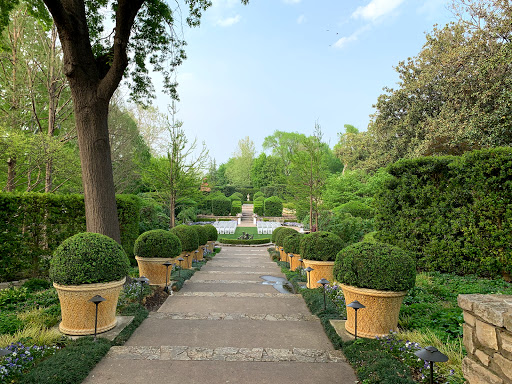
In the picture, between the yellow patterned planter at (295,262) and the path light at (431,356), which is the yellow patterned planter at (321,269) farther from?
the path light at (431,356)

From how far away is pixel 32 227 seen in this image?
22.0 feet

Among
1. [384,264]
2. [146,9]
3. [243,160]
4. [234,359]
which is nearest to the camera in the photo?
[234,359]

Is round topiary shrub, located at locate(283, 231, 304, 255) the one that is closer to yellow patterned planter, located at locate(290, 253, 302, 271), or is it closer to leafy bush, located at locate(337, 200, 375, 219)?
yellow patterned planter, located at locate(290, 253, 302, 271)

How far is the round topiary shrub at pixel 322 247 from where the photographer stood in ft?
19.8

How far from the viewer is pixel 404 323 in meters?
3.99

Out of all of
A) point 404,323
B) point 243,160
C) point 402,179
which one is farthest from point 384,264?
point 243,160

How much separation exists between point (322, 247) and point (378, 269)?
96.1 inches

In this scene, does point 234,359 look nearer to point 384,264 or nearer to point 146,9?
point 384,264


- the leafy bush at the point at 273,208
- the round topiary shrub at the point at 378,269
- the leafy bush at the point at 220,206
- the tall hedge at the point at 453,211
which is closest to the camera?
the round topiary shrub at the point at 378,269

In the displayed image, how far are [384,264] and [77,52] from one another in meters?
6.50

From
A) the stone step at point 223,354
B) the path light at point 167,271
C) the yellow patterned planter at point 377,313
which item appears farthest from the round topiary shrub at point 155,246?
the yellow patterned planter at point 377,313

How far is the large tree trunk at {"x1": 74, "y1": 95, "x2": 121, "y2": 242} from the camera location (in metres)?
5.68

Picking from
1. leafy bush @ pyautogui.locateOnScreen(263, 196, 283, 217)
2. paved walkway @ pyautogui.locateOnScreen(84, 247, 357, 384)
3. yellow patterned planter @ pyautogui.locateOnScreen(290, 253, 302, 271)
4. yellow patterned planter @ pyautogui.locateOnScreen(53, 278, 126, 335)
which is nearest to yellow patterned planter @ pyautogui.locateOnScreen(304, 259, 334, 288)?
paved walkway @ pyautogui.locateOnScreen(84, 247, 357, 384)

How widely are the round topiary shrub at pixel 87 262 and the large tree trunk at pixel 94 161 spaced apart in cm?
172
